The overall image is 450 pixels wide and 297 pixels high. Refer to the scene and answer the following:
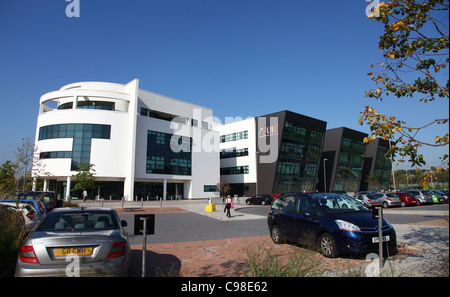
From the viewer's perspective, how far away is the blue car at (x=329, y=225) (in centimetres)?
624

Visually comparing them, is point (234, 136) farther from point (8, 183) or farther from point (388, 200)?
point (8, 183)

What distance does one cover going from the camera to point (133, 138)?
147 ft

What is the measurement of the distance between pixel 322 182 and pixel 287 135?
19407mm

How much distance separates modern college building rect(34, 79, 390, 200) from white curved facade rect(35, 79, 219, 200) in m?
0.15

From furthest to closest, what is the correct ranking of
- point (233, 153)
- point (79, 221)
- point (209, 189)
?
point (233, 153) < point (209, 189) < point (79, 221)

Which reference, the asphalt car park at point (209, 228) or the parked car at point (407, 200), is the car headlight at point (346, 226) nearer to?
the asphalt car park at point (209, 228)

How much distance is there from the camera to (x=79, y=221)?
5254 millimetres

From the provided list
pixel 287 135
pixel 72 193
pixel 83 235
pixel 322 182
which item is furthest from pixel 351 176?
pixel 83 235

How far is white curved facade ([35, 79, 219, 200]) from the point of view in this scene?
42.5 metres

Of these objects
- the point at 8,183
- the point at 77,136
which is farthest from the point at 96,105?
the point at 8,183

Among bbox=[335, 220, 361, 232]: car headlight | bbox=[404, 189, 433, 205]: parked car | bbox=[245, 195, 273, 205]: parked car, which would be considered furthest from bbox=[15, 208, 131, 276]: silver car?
bbox=[245, 195, 273, 205]: parked car

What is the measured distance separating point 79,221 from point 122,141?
42.2 meters

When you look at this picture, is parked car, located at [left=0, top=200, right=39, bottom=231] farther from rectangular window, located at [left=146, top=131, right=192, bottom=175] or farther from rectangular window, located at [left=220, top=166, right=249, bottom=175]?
rectangular window, located at [left=220, top=166, right=249, bottom=175]

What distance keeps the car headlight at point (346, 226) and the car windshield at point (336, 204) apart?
2.07ft
